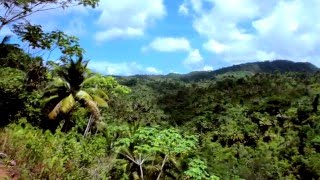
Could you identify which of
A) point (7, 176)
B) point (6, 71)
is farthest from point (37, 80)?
point (7, 176)

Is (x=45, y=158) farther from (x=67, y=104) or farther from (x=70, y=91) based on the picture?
(x=70, y=91)

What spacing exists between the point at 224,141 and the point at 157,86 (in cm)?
10401

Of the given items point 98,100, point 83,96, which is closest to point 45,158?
point 83,96

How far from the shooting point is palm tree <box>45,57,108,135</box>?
2009 centimetres

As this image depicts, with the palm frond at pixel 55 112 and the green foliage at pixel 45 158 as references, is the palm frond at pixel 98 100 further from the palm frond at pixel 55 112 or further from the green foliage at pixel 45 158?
the green foliage at pixel 45 158

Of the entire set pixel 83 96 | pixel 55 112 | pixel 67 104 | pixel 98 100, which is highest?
pixel 83 96

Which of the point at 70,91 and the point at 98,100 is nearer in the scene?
the point at 70,91

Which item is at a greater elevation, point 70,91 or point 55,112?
point 70,91

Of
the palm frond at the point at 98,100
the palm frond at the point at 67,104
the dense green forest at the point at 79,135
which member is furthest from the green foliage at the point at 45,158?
the palm frond at the point at 98,100

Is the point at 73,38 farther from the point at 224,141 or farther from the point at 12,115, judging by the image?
the point at 224,141

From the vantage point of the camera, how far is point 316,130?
7356 cm

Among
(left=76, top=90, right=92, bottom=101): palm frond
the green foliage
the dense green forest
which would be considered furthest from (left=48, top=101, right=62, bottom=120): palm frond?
the green foliage

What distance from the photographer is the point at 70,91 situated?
20.9 meters

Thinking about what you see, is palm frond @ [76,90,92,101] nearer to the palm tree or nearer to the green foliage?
the palm tree
